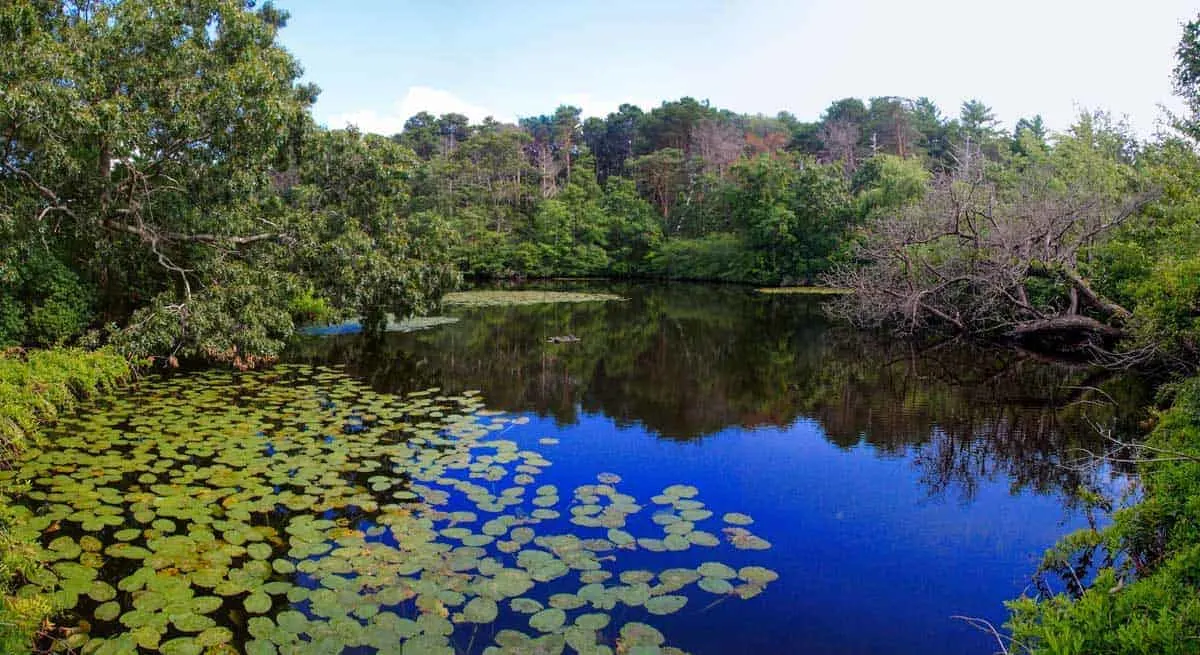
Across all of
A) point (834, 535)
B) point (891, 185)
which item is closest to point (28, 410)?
point (834, 535)

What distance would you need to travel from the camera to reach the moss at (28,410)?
354 cm

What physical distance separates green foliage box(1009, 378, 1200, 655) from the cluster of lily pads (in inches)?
73.9

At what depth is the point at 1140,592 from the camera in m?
3.34

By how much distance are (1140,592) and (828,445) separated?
5361mm

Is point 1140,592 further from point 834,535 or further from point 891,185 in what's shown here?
point 891,185

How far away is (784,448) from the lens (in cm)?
857

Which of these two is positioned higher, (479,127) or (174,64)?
(479,127)

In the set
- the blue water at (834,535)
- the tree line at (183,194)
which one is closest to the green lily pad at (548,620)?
the blue water at (834,535)

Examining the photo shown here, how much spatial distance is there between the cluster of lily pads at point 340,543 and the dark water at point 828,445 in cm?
47

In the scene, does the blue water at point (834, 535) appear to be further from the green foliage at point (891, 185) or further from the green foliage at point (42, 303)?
the green foliage at point (891, 185)

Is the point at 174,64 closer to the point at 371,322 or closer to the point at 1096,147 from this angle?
the point at 371,322

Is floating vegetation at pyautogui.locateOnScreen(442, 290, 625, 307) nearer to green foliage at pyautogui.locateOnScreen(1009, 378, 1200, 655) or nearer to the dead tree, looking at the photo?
the dead tree

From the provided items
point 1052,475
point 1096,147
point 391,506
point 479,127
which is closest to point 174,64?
point 391,506

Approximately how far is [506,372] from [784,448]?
20.2 feet
